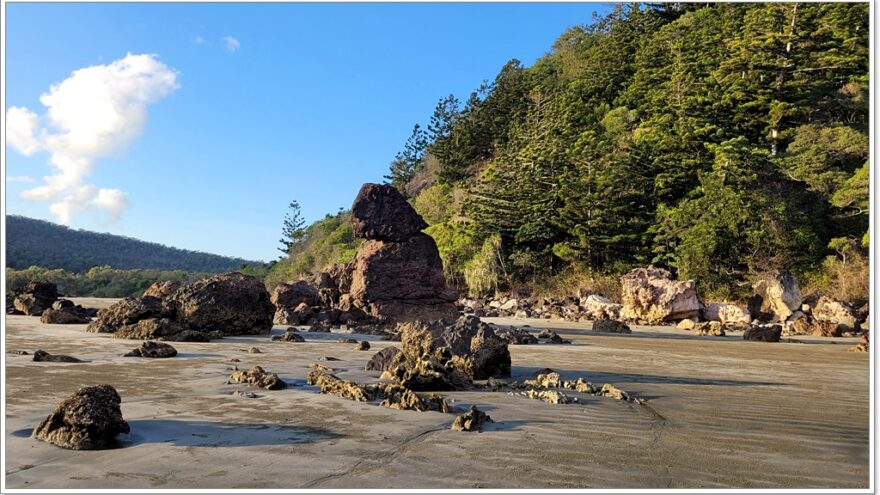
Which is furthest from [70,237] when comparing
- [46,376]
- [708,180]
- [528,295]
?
[46,376]

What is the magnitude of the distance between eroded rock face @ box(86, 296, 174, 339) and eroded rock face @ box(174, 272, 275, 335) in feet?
1.83

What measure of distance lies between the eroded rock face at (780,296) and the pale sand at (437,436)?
49.2ft

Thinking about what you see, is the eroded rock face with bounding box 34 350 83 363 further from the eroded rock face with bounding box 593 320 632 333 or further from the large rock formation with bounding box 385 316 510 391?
the eroded rock face with bounding box 593 320 632 333

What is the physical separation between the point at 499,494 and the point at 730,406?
387 centimetres

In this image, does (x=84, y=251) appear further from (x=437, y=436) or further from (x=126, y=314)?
(x=437, y=436)

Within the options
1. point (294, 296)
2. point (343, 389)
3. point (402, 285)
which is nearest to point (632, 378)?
point (343, 389)

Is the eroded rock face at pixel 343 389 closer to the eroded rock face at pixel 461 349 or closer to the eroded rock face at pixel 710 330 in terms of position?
the eroded rock face at pixel 461 349

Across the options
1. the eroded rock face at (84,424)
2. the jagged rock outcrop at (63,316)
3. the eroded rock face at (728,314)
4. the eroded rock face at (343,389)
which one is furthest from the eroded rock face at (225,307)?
the eroded rock face at (728,314)

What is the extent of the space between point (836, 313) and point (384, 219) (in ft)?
48.1

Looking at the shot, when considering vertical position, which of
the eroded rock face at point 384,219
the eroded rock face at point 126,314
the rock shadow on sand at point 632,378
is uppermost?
the eroded rock face at point 384,219

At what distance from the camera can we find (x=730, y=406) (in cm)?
596

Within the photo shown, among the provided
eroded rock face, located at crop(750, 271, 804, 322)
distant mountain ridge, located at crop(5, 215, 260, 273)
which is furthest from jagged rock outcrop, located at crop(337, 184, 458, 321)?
distant mountain ridge, located at crop(5, 215, 260, 273)

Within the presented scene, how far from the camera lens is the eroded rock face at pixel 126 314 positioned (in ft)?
40.2

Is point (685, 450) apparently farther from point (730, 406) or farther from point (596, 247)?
point (596, 247)
